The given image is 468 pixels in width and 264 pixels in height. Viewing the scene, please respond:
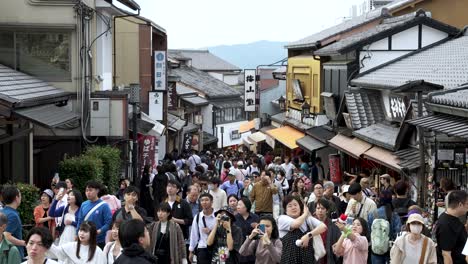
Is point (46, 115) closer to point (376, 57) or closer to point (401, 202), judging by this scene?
point (401, 202)

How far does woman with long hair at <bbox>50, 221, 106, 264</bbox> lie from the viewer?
8844mm

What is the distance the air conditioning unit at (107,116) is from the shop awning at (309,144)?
8907 mm

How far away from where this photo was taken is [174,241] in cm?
1095

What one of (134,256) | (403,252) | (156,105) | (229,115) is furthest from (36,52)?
(229,115)

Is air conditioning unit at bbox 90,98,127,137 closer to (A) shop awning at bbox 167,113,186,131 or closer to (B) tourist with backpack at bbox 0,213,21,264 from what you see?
(B) tourist with backpack at bbox 0,213,21,264

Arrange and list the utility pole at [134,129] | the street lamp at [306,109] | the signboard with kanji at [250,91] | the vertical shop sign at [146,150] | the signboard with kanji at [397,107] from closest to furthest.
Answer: the signboard with kanji at [397,107] → the utility pole at [134,129] → the vertical shop sign at [146,150] → the street lamp at [306,109] → the signboard with kanji at [250,91]

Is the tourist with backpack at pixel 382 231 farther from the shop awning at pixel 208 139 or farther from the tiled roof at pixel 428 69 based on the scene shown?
the shop awning at pixel 208 139

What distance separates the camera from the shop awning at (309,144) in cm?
2878

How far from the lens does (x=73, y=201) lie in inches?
459

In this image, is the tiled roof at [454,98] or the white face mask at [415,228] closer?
the white face mask at [415,228]

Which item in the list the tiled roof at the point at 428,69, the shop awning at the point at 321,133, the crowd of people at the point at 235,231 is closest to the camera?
the crowd of people at the point at 235,231

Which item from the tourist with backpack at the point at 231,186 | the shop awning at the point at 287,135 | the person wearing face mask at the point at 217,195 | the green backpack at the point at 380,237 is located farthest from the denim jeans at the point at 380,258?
the shop awning at the point at 287,135

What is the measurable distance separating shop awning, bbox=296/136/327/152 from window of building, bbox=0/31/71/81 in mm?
10389


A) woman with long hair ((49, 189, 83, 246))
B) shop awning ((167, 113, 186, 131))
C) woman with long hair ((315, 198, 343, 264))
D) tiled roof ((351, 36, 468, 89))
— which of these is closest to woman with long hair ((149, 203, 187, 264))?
woman with long hair ((49, 189, 83, 246))
